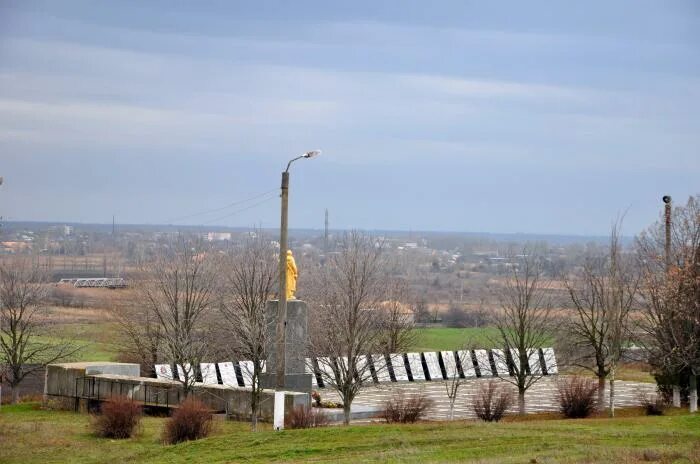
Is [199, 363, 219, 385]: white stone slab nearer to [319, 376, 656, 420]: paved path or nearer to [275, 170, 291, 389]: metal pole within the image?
[319, 376, 656, 420]: paved path

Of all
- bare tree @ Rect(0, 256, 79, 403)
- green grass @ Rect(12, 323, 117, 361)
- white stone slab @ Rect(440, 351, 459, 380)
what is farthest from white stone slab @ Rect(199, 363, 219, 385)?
white stone slab @ Rect(440, 351, 459, 380)

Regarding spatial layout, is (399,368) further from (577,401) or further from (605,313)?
(577,401)

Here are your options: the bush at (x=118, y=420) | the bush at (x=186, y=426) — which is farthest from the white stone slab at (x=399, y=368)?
the bush at (x=186, y=426)

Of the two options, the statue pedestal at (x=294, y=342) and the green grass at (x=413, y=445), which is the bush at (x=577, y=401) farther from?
the statue pedestal at (x=294, y=342)

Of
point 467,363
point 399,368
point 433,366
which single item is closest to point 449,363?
point 433,366

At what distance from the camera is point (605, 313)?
115ft

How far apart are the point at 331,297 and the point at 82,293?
57.5 m

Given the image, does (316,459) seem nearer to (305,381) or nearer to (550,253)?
(305,381)

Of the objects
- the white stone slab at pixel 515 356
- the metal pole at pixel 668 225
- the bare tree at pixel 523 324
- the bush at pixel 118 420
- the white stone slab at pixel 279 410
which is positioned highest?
the metal pole at pixel 668 225

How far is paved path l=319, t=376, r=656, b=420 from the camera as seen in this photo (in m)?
34.9

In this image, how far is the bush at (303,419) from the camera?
24525mm

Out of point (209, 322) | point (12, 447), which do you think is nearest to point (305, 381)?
point (12, 447)

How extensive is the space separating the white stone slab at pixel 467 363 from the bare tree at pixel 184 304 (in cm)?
930

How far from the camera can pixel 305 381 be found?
93.3 feet
